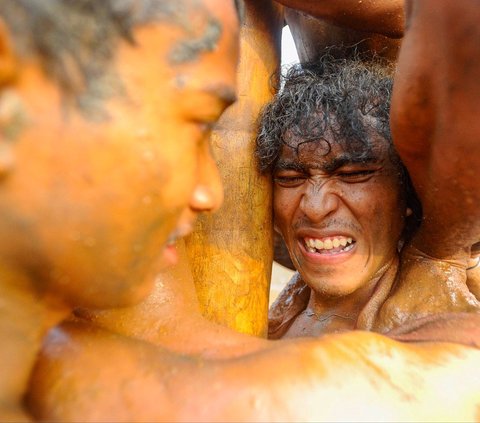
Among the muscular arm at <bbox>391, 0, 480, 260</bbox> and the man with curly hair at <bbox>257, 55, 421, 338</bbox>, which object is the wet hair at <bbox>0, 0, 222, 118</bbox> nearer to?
the muscular arm at <bbox>391, 0, 480, 260</bbox>

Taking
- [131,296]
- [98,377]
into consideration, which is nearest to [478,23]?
[131,296]

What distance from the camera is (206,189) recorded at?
95cm

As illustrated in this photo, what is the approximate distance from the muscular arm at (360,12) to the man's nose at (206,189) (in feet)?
2.60

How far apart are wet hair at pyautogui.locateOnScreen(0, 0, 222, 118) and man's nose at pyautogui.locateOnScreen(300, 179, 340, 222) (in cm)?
104

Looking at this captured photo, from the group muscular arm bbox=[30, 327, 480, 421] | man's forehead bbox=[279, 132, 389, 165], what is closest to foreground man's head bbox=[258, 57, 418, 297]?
man's forehead bbox=[279, 132, 389, 165]

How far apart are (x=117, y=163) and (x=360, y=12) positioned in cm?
102

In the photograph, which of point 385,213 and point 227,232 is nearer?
point 227,232

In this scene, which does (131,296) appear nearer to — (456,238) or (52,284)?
(52,284)

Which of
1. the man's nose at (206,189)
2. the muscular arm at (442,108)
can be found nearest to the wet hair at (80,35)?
the man's nose at (206,189)

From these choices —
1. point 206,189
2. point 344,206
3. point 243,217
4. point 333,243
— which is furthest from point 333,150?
point 206,189

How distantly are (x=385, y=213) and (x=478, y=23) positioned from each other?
2.65 feet

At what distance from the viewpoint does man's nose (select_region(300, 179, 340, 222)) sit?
181cm

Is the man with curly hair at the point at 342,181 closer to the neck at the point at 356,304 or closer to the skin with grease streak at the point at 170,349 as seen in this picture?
the neck at the point at 356,304

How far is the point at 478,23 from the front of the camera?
1.08 metres
